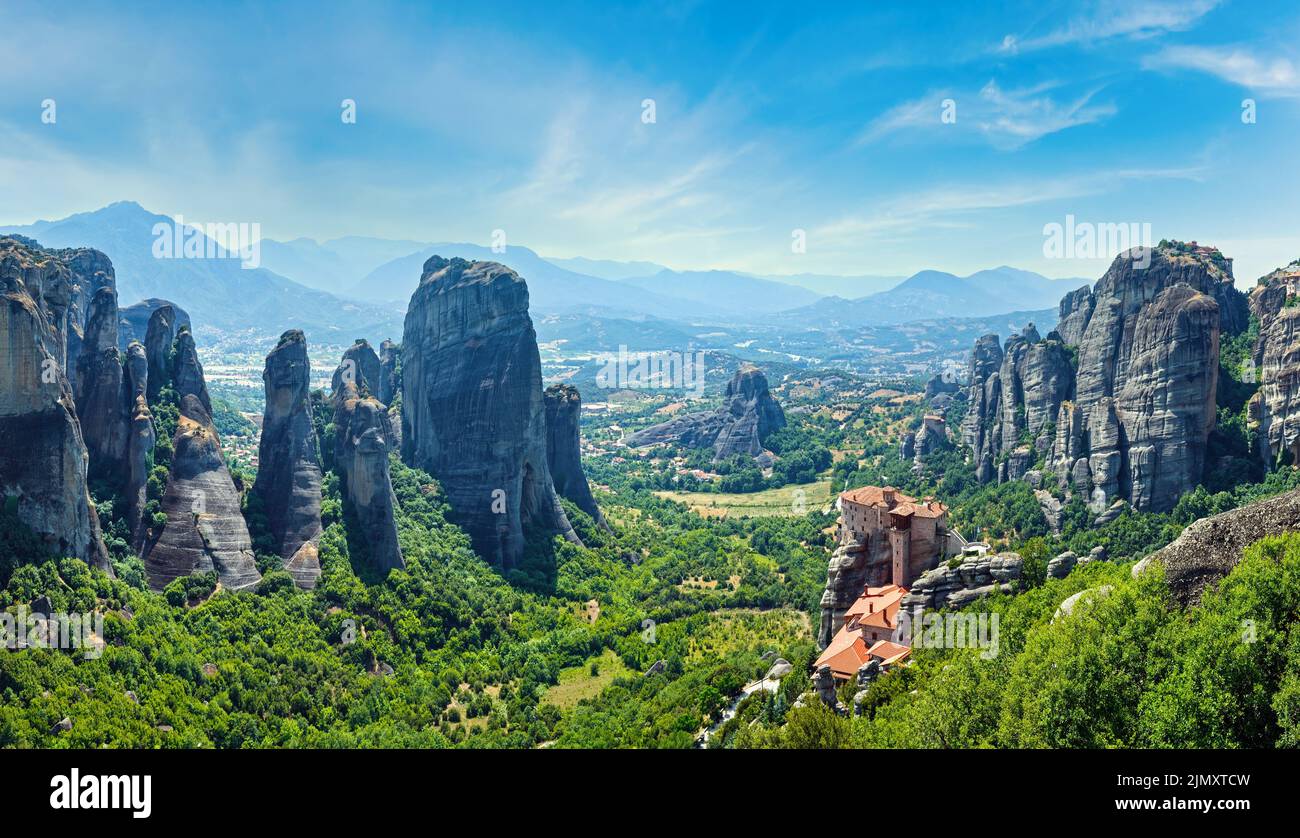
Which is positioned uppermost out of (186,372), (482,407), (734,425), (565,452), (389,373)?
(389,373)

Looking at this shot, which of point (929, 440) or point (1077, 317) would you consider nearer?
point (1077, 317)

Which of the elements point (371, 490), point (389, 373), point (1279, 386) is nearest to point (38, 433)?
point (371, 490)

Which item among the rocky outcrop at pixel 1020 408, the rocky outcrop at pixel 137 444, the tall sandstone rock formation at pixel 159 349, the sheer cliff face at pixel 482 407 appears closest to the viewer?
the rocky outcrop at pixel 137 444

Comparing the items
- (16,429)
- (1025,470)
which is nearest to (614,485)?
(1025,470)

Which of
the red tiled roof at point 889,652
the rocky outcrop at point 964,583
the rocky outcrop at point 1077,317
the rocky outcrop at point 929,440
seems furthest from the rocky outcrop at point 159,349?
the rocky outcrop at point 929,440

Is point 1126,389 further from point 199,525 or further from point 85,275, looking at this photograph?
point 85,275

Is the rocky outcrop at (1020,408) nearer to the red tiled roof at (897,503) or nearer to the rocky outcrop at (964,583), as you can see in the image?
the red tiled roof at (897,503)

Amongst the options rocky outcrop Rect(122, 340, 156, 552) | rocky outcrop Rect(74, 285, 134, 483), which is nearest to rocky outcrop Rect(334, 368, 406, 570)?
rocky outcrop Rect(122, 340, 156, 552)
